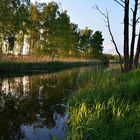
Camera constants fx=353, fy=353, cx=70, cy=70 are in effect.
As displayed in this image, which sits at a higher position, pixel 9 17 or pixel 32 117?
pixel 9 17

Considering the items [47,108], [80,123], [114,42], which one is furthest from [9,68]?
[80,123]

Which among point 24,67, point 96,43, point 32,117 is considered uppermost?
point 96,43

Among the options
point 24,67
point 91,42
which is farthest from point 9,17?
point 91,42

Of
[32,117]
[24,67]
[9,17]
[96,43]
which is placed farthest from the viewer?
[96,43]

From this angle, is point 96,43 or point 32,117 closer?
point 32,117

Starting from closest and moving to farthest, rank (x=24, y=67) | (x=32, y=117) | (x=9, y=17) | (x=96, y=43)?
(x=32, y=117), (x=24, y=67), (x=9, y=17), (x=96, y=43)

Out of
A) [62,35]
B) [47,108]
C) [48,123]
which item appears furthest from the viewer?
[62,35]

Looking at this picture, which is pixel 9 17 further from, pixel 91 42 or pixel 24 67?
pixel 91 42

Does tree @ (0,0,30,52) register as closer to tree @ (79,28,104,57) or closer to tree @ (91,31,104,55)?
tree @ (79,28,104,57)

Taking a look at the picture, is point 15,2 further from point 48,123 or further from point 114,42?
point 48,123

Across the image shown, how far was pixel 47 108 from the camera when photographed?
1178 cm

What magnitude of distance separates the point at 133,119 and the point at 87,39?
88.1m

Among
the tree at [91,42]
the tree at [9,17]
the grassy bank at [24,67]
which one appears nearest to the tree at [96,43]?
the tree at [91,42]

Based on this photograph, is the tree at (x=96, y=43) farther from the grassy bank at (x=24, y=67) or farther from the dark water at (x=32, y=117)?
the dark water at (x=32, y=117)
